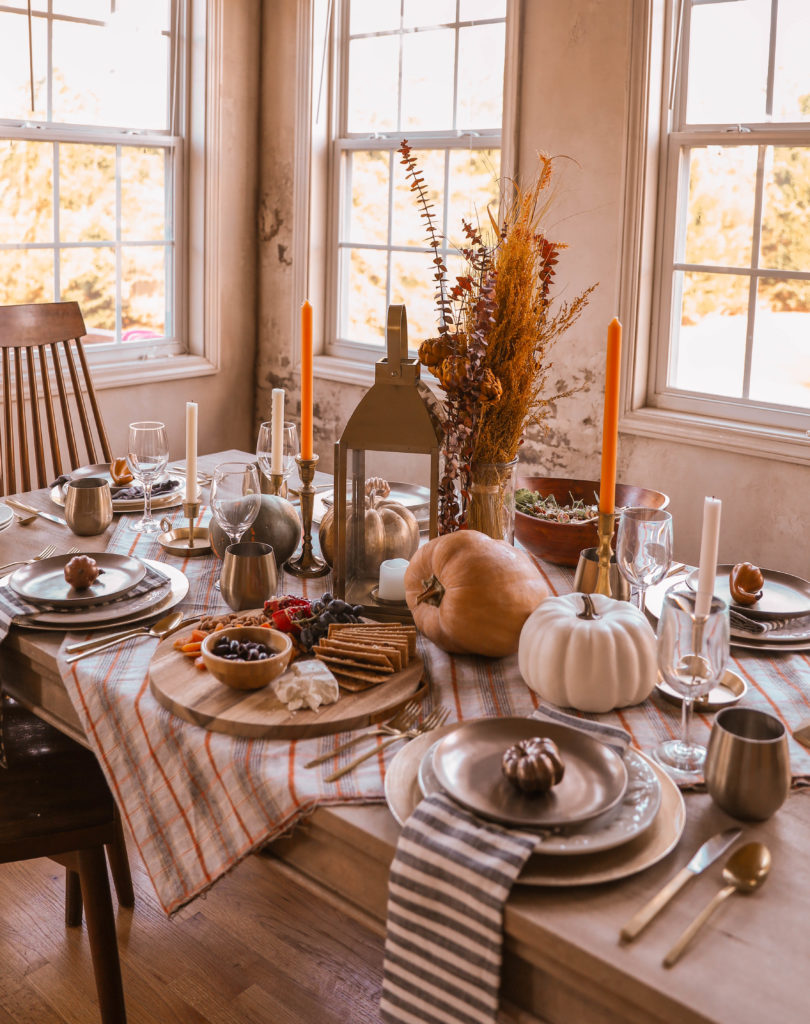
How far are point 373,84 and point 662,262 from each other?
1401mm

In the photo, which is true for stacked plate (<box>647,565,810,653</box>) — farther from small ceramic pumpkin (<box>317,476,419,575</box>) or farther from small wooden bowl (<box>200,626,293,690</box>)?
small wooden bowl (<box>200,626,293,690</box>)

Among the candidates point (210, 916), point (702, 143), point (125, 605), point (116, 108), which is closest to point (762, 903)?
point (125, 605)

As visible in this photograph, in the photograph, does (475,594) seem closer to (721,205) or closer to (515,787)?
(515,787)

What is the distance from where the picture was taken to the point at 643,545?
1.44 meters

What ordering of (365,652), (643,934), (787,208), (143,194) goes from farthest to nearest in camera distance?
(143,194) < (787,208) < (365,652) < (643,934)

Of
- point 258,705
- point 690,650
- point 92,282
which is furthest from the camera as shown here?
point 92,282

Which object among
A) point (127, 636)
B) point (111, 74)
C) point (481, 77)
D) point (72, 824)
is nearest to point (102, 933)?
point (72, 824)

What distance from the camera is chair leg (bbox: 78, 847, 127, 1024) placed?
61.7 inches

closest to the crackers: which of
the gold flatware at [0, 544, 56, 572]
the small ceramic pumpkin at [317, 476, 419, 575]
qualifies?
Result: the small ceramic pumpkin at [317, 476, 419, 575]

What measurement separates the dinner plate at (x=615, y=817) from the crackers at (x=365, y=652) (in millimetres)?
217

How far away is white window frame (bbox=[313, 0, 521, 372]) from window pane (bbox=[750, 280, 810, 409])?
3.70ft

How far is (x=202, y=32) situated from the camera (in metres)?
Result: 3.78

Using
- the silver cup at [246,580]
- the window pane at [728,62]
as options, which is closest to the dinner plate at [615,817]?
the silver cup at [246,580]

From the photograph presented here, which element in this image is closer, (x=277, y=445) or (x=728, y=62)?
(x=277, y=445)
